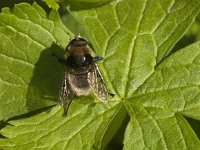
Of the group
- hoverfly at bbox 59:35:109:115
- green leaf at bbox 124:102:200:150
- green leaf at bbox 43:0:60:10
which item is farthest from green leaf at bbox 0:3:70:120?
green leaf at bbox 124:102:200:150

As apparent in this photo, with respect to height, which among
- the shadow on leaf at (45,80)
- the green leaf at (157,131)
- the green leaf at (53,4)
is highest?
the green leaf at (53,4)

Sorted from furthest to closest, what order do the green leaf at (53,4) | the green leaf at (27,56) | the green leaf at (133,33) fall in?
1. the green leaf at (53,4)
2. the green leaf at (27,56)
3. the green leaf at (133,33)

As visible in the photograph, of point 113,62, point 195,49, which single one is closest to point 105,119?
point 113,62

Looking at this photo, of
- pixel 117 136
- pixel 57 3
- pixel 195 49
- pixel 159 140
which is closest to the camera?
pixel 159 140

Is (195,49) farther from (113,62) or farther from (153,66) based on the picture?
(113,62)

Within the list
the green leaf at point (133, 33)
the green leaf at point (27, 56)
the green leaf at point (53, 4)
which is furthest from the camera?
the green leaf at point (53, 4)

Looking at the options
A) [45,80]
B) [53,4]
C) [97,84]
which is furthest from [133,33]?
[45,80]

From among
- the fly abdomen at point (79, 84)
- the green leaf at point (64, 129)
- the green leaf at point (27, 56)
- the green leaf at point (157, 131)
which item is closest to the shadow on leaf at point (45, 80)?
the green leaf at point (27, 56)

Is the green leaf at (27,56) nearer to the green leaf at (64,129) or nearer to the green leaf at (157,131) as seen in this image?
the green leaf at (64,129)
